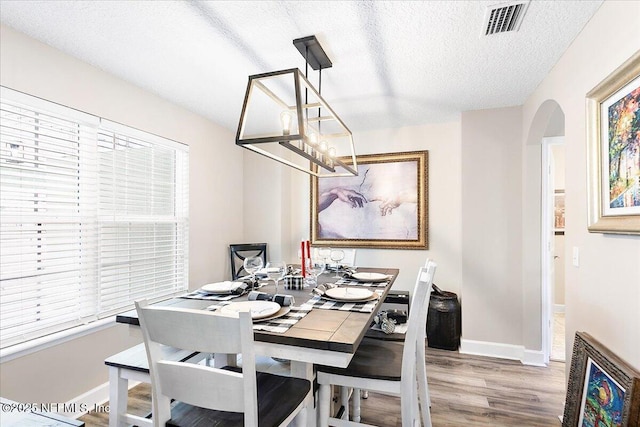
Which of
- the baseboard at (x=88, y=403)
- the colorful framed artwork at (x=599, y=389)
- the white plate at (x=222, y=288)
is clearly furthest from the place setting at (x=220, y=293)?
the colorful framed artwork at (x=599, y=389)

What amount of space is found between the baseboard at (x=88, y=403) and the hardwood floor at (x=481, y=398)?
0.07m

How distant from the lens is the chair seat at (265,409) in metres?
1.18

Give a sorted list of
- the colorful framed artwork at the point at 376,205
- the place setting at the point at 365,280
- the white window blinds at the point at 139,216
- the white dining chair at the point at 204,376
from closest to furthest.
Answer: the white dining chair at the point at 204,376 < the place setting at the point at 365,280 < the white window blinds at the point at 139,216 < the colorful framed artwork at the point at 376,205

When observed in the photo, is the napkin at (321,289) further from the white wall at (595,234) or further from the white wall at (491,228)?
the white wall at (491,228)

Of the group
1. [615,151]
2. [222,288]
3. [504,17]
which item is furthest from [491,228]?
[222,288]

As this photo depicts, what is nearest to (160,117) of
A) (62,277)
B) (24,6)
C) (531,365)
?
(24,6)

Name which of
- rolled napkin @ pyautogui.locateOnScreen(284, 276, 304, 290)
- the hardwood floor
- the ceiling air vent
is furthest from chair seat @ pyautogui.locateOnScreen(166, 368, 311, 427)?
the ceiling air vent

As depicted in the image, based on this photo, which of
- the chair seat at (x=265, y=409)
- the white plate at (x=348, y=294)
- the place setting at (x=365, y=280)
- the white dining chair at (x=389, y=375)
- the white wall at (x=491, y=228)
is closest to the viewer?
the chair seat at (x=265, y=409)

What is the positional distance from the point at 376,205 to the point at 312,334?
283cm

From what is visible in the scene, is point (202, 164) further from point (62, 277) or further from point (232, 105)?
point (62, 277)

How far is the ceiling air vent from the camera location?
5.53 ft

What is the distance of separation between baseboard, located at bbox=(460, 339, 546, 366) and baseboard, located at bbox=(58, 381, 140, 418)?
319cm

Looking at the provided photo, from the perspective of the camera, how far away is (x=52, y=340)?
2086 mm

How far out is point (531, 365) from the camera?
2965 mm
